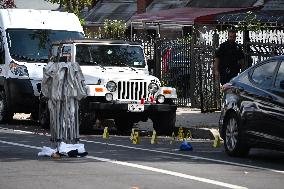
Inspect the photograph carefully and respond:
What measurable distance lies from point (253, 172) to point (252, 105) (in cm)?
211

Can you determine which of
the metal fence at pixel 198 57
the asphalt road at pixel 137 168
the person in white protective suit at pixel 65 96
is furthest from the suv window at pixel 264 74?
the metal fence at pixel 198 57

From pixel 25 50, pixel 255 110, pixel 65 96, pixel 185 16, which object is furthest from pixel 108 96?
pixel 185 16

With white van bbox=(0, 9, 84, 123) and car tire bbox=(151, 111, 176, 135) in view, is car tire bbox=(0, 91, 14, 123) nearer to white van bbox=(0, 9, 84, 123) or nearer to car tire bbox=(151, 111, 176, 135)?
white van bbox=(0, 9, 84, 123)

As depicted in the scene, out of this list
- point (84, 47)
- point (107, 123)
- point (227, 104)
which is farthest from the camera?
point (107, 123)

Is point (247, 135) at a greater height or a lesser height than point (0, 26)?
lesser

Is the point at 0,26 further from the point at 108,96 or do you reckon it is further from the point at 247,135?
→ the point at 247,135

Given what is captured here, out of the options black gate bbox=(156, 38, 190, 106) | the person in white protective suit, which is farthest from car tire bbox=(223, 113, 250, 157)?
black gate bbox=(156, 38, 190, 106)

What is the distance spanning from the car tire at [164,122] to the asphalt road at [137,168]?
3229 mm

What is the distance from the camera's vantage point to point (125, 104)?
2205 cm

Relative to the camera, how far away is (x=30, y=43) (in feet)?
84.6

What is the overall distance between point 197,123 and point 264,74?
7.33 metres

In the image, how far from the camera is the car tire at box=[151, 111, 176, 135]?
74.8ft

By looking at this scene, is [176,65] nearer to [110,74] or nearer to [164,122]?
[164,122]

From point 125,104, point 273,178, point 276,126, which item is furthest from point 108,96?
point 273,178
